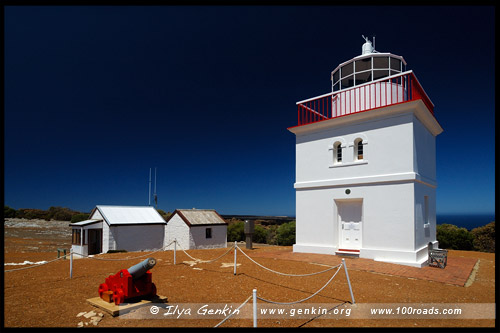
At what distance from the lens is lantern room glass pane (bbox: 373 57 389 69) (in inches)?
484

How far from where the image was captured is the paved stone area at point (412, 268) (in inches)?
320

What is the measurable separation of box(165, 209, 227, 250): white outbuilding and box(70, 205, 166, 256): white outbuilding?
1.06 metres

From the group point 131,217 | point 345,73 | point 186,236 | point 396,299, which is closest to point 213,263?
point 396,299

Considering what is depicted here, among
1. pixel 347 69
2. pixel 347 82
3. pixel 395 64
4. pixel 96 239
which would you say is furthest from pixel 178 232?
pixel 395 64

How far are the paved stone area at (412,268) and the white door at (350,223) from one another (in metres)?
0.78

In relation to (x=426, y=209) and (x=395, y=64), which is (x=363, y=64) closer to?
(x=395, y=64)

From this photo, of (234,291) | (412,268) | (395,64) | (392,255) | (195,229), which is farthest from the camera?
(195,229)

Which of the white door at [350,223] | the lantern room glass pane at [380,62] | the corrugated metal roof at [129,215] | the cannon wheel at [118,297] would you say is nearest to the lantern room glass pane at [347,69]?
the lantern room glass pane at [380,62]

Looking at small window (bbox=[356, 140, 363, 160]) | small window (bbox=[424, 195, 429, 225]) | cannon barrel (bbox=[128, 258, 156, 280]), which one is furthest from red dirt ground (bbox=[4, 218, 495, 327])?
small window (bbox=[356, 140, 363, 160])

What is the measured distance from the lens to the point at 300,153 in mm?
13258

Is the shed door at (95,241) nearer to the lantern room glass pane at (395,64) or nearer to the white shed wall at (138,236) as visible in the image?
the white shed wall at (138,236)

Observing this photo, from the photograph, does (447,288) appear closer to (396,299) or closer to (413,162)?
(396,299)

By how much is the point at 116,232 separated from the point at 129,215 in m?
2.16

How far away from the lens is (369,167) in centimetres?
1113
